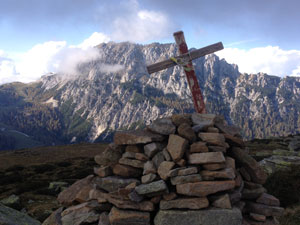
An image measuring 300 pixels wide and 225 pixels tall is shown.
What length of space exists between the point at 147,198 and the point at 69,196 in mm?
4294

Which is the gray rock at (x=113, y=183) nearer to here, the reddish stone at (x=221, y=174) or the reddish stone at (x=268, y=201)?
the reddish stone at (x=221, y=174)

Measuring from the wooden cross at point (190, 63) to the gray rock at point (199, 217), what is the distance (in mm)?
4729

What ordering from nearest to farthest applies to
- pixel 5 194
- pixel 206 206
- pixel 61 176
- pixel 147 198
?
pixel 206 206
pixel 147 198
pixel 5 194
pixel 61 176

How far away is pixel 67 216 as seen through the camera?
945 cm

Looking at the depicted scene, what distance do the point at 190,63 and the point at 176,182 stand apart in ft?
19.4

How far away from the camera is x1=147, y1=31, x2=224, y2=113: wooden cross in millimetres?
11008

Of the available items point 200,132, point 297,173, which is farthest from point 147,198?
point 297,173

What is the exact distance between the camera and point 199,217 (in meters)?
7.99

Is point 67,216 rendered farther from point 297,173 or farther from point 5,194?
point 5,194

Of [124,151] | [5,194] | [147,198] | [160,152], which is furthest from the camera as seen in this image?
[5,194]

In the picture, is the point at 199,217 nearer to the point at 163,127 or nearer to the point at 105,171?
the point at 163,127

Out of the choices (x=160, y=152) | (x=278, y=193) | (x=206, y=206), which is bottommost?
(x=278, y=193)

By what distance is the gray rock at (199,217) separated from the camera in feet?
26.2

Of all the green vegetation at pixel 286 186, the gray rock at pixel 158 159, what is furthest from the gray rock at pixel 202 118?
the green vegetation at pixel 286 186
